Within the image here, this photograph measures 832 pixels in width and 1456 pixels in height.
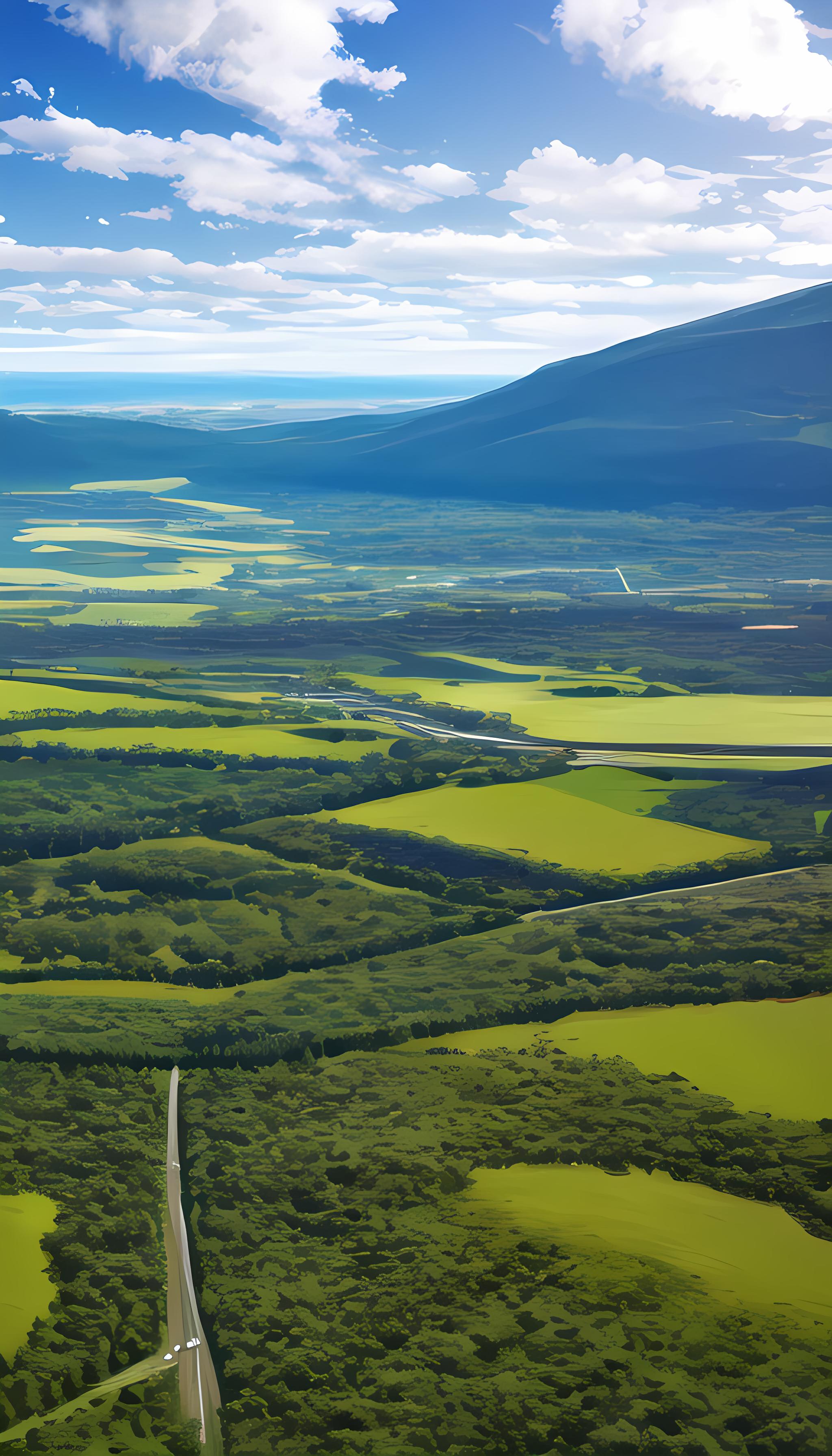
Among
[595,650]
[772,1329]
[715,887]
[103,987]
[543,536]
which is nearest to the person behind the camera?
[772,1329]

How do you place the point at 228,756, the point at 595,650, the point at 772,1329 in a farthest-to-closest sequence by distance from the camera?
1. the point at 595,650
2. the point at 228,756
3. the point at 772,1329

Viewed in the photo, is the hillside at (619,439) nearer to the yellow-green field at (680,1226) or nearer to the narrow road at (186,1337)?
the yellow-green field at (680,1226)

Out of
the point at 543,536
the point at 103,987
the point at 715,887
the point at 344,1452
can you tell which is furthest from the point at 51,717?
the point at 543,536

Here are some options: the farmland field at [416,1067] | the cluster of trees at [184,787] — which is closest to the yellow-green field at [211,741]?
the farmland field at [416,1067]

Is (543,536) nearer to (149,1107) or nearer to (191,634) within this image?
(191,634)

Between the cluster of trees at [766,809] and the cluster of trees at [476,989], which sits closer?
the cluster of trees at [476,989]

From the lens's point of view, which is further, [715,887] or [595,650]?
[595,650]

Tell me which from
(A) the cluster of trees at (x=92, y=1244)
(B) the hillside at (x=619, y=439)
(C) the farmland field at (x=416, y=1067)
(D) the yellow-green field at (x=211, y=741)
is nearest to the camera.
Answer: (A) the cluster of trees at (x=92, y=1244)

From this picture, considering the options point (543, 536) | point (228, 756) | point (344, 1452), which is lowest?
point (344, 1452)
